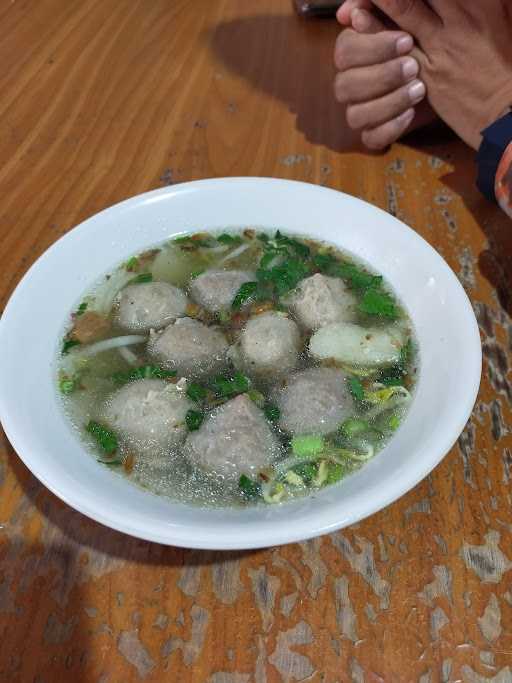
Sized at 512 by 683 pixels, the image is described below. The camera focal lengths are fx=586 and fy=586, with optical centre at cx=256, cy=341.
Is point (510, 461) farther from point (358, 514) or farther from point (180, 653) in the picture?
point (180, 653)

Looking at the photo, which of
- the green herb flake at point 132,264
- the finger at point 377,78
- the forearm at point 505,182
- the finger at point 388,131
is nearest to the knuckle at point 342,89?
the finger at point 377,78

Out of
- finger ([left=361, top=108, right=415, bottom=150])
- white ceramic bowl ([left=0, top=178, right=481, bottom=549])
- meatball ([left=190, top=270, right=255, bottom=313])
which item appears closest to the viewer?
white ceramic bowl ([left=0, top=178, right=481, bottom=549])

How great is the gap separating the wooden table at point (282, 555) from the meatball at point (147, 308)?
A: 48 centimetres

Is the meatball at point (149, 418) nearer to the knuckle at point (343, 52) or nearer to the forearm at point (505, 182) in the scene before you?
the forearm at point (505, 182)

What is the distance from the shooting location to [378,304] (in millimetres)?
1674

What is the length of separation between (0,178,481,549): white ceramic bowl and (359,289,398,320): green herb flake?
0.14 ft

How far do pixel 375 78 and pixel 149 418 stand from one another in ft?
5.54

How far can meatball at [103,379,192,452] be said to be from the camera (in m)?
1.42

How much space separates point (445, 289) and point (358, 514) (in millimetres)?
674

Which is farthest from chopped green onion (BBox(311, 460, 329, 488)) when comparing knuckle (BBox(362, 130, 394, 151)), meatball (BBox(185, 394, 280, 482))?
knuckle (BBox(362, 130, 394, 151))

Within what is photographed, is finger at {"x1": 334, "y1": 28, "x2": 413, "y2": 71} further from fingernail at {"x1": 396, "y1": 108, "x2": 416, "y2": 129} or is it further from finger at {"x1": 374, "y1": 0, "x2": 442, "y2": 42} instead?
fingernail at {"x1": 396, "y1": 108, "x2": 416, "y2": 129}

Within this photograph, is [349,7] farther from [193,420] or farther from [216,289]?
[193,420]

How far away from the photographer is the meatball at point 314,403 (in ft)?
4.66

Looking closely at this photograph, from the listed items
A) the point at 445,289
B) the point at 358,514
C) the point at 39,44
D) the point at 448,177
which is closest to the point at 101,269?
the point at 445,289
